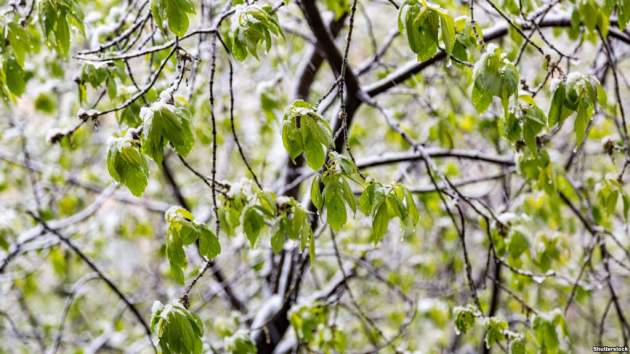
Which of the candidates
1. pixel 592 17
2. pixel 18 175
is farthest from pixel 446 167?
pixel 18 175

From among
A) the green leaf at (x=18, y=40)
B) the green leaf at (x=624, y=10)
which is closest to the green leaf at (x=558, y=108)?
the green leaf at (x=624, y=10)

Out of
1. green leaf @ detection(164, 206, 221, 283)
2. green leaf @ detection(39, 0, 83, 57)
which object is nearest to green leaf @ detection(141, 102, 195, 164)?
green leaf @ detection(164, 206, 221, 283)

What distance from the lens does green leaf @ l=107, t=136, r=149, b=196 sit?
119 cm

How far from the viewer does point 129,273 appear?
5.43m

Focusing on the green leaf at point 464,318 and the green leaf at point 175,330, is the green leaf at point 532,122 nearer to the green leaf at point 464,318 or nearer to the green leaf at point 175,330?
the green leaf at point 464,318

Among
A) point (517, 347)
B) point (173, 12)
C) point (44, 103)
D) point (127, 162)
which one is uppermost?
point (44, 103)

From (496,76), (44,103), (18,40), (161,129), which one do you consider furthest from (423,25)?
(44,103)

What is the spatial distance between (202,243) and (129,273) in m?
4.40

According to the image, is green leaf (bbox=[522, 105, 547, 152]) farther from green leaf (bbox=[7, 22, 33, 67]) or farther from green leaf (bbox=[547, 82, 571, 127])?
green leaf (bbox=[7, 22, 33, 67])

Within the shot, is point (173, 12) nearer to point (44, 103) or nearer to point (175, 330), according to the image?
point (175, 330)

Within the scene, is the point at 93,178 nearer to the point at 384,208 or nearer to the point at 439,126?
the point at 439,126

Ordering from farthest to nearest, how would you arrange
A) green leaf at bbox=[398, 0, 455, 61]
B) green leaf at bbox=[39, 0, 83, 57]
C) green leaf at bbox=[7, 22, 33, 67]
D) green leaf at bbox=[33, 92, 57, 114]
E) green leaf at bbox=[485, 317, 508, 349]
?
1. green leaf at bbox=[33, 92, 57, 114]
2. green leaf at bbox=[485, 317, 508, 349]
3. green leaf at bbox=[7, 22, 33, 67]
4. green leaf at bbox=[39, 0, 83, 57]
5. green leaf at bbox=[398, 0, 455, 61]

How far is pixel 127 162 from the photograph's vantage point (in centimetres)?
120

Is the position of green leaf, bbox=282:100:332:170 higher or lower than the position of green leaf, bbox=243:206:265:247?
higher
